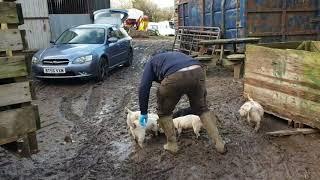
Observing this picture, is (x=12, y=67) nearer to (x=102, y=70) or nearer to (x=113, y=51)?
(x=102, y=70)

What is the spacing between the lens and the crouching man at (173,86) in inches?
202

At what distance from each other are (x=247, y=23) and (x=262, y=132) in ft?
16.5

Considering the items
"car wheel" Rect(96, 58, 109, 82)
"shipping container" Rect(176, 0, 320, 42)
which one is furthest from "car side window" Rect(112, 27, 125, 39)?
"shipping container" Rect(176, 0, 320, 42)

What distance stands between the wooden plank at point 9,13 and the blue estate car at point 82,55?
6.89 m

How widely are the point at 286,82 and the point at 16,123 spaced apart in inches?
168

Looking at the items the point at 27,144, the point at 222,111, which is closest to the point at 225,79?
the point at 222,111

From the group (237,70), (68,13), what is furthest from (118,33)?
(68,13)

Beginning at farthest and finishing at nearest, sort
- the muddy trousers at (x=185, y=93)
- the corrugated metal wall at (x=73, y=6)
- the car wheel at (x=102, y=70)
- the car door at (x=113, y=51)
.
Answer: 1. the corrugated metal wall at (x=73, y=6)
2. the car door at (x=113, y=51)
3. the car wheel at (x=102, y=70)
4. the muddy trousers at (x=185, y=93)

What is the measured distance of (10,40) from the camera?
351cm

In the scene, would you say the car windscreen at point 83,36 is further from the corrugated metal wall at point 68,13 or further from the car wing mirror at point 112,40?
the corrugated metal wall at point 68,13

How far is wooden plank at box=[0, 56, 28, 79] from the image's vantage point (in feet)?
11.4

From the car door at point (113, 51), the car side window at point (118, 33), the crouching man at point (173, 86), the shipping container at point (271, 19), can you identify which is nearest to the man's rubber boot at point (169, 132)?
the crouching man at point (173, 86)

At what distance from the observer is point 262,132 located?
6.20m

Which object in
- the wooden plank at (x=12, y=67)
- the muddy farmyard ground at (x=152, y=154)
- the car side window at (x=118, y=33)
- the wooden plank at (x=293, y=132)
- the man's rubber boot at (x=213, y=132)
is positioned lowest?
the muddy farmyard ground at (x=152, y=154)
